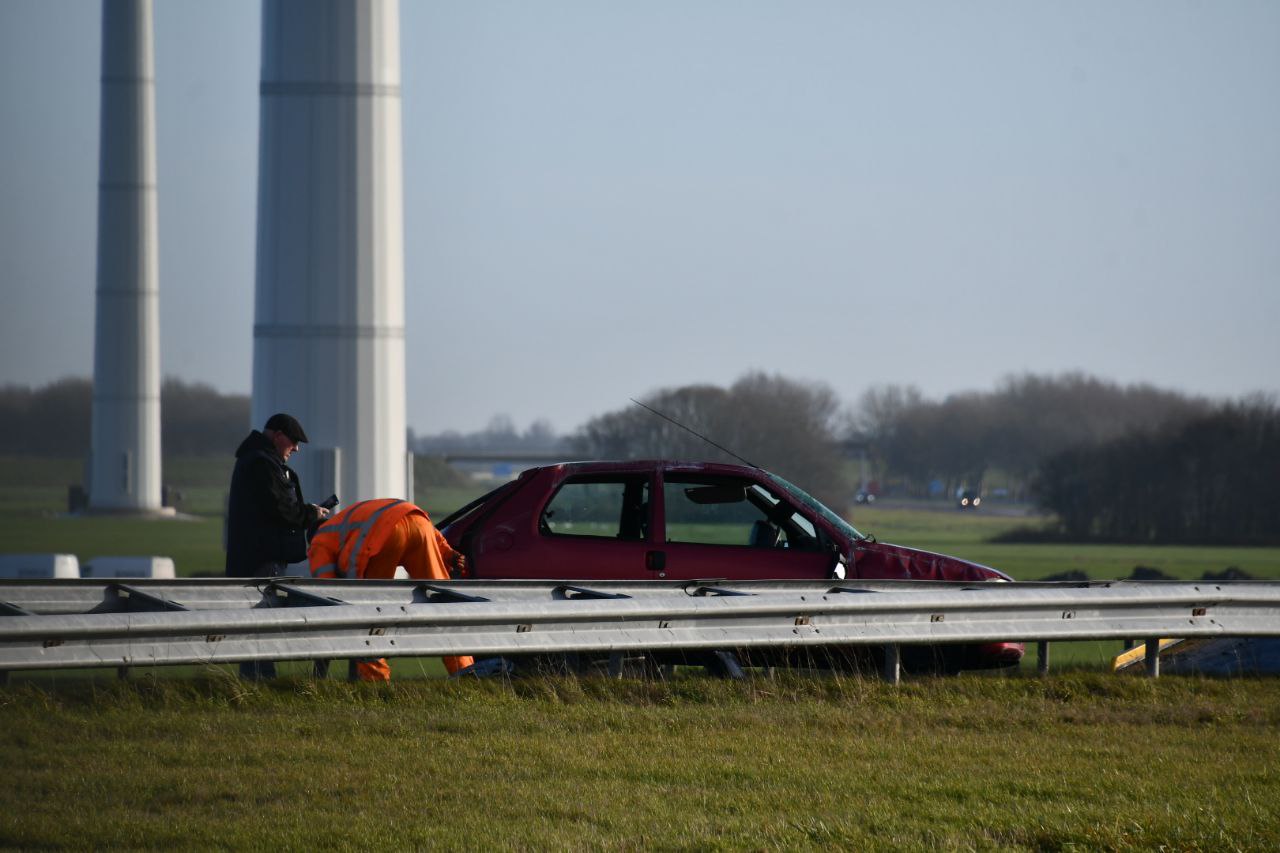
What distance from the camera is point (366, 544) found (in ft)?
34.8

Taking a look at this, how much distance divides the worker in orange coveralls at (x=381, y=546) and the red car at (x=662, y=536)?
1.45 ft

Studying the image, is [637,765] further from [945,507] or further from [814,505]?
[945,507]

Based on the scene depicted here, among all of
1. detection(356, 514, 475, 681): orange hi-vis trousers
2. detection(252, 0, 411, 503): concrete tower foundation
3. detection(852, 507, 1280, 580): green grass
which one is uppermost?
→ detection(252, 0, 411, 503): concrete tower foundation

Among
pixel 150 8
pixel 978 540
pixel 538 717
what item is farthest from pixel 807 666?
pixel 978 540

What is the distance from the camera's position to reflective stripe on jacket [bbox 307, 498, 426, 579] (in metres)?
10.5

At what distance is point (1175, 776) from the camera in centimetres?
826

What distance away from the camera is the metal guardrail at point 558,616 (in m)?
8.62

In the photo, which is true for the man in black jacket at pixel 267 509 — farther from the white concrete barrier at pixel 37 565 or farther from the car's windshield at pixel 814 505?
the white concrete barrier at pixel 37 565

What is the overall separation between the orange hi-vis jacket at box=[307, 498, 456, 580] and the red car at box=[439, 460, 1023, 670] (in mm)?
420

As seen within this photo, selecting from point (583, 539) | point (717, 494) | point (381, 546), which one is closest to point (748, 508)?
point (717, 494)

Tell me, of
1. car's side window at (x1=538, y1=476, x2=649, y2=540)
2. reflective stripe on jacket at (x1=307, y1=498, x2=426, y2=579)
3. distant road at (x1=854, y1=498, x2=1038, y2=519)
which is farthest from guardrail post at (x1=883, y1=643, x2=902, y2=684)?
distant road at (x1=854, y1=498, x2=1038, y2=519)

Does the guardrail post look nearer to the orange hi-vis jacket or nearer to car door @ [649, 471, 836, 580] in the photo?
car door @ [649, 471, 836, 580]

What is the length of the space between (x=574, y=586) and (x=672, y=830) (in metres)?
3.36

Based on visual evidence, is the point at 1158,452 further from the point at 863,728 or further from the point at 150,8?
the point at 863,728
